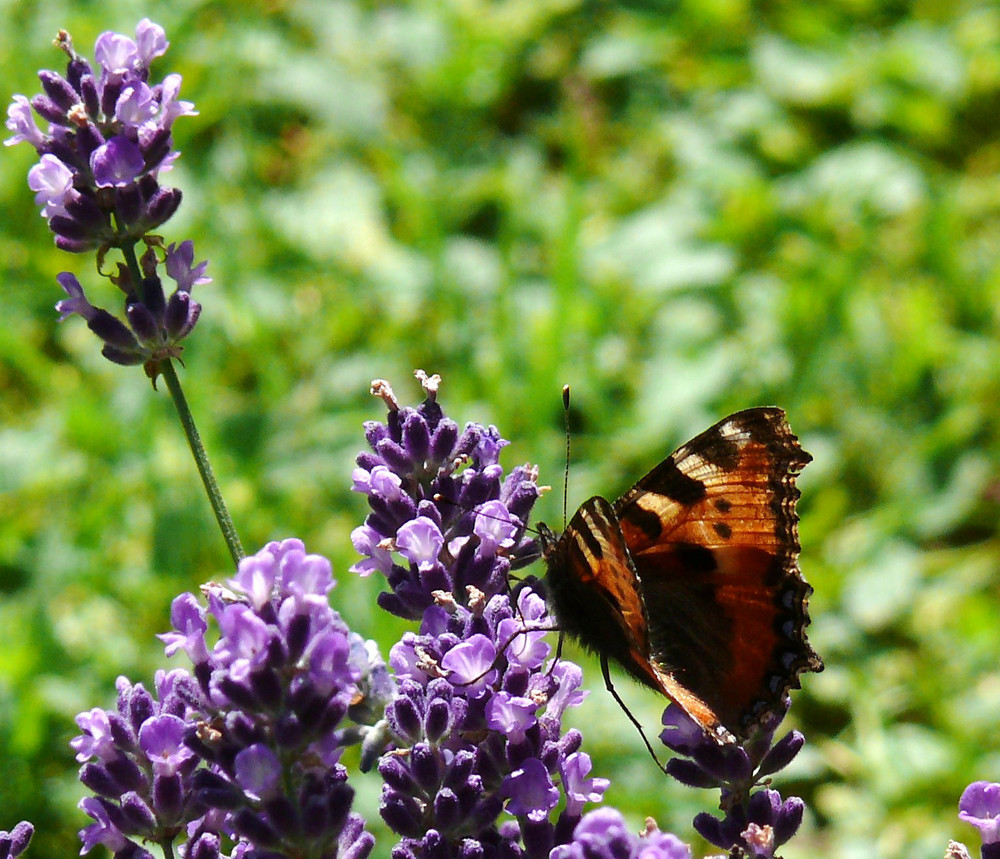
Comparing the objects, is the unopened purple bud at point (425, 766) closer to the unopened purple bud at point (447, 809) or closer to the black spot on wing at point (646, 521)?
the unopened purple bud at point (447, 809)

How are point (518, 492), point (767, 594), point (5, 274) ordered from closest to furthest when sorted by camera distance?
point (518, 492) < point (767, 594) < point (5, 274)

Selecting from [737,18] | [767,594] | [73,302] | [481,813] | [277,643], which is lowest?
[481,813]

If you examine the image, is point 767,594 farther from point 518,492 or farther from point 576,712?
point 576,712

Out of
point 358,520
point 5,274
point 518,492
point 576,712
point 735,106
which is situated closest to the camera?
point 518,492

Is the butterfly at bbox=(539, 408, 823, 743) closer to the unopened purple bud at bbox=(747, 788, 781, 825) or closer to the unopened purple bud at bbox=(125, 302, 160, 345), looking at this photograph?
the unopened purple bud at bbox=(747, 788, 781, 825)

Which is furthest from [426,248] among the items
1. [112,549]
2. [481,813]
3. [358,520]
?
[481,813]

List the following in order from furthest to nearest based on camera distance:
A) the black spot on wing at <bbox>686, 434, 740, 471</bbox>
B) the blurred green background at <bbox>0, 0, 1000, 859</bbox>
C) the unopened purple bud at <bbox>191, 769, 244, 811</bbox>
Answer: the blurred green background at <bbox>0, 0, 1000, 859</bbox> < the black spot on wing at <bbox>686, 434, 740, 471</bbox> < the unopened purple bud at <bbox>191, 769, 244, 811</bbox>

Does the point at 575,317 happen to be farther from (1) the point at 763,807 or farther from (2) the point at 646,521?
(1) the point at 763,807

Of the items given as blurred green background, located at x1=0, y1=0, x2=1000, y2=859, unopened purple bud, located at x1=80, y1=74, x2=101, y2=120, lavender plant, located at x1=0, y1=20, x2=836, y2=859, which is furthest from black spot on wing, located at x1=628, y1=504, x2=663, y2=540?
blurred green background, located at x1=0, y1=0, x2=1000, y2=859
